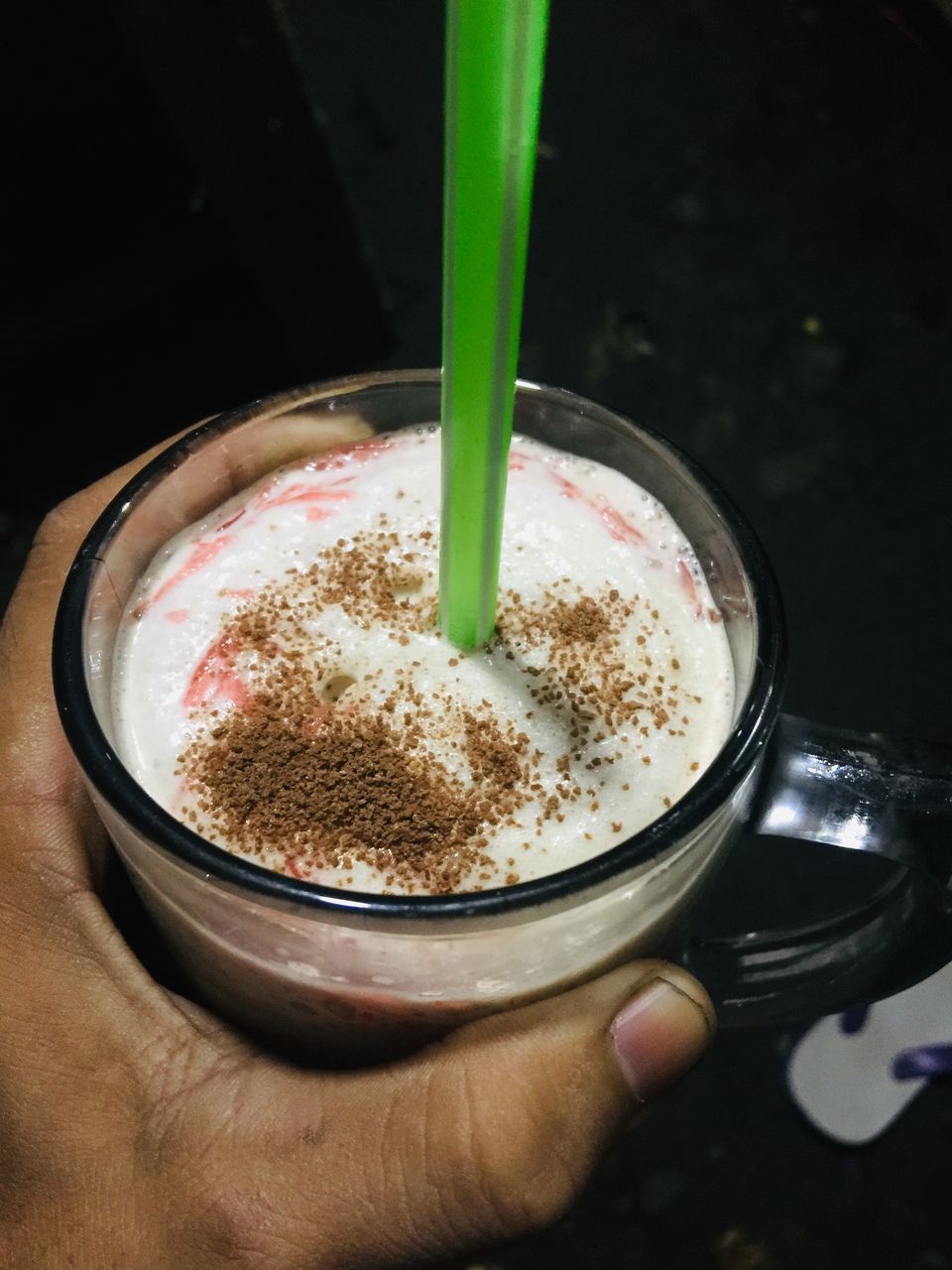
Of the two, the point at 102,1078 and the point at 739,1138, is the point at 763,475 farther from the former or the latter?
the point at 102,1078

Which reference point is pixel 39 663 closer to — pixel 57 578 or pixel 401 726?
pixel 57 578

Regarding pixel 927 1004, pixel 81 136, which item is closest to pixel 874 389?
pixel 927 1004

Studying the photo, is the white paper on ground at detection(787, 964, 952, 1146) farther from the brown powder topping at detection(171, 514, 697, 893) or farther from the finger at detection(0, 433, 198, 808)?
the finger at detection(0, 433, 198, 808)

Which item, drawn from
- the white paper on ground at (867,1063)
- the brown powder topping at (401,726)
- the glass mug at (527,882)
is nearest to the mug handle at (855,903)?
the glass mug at (527,882)

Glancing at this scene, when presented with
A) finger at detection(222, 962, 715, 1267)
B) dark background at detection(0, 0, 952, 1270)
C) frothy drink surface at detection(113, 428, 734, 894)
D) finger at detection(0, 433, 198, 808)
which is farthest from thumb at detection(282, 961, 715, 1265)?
dark background at detection(0, 0, 952, 1270)

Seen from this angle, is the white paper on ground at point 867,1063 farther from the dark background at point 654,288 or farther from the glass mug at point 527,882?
the glass mug at point 527,882
